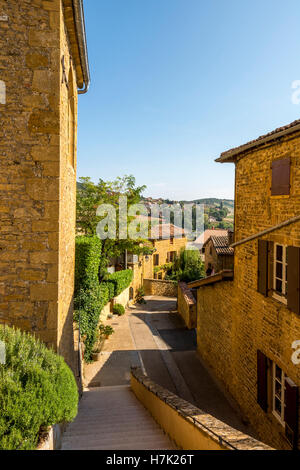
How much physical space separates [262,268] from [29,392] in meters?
5.34

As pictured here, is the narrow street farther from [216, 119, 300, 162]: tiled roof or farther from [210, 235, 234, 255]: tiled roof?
[216, 119, 300, 162]: tiled roof

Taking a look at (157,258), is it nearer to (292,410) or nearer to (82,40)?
(292,410)

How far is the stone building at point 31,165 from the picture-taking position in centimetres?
423

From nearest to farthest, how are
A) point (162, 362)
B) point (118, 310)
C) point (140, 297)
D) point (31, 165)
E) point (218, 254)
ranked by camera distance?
point (31, 165)
point (162, 362)
point (118, 310)
point (218, 254)
point (140, 297)

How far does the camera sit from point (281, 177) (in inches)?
231

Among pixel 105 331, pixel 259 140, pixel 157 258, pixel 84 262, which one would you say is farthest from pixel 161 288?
pixel 259 140

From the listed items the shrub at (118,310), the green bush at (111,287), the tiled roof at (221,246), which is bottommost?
the shrub at (118,310)

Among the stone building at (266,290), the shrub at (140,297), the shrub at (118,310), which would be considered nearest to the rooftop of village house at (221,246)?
the shrub at (140,297)

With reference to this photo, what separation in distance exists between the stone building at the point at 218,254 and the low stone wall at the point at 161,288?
3.67 meters

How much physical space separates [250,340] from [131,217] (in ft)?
39.0

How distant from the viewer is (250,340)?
282 inches

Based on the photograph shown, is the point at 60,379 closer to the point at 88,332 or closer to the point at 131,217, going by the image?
the point at 88,332

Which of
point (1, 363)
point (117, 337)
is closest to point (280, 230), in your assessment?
point (1, 363)

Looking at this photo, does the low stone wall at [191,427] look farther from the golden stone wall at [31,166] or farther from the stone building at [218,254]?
the stone building at [218,254]
